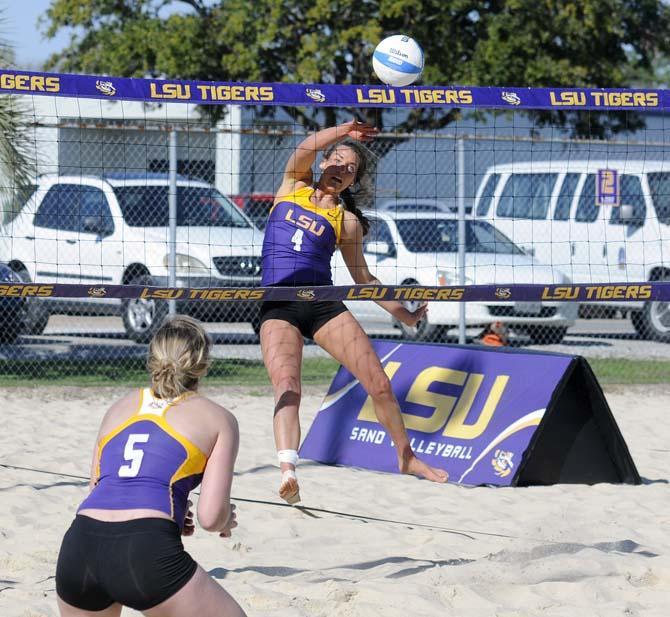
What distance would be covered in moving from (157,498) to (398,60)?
3635 mm

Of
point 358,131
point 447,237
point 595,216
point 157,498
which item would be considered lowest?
point 157,498

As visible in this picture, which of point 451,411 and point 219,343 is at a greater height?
point 451,411

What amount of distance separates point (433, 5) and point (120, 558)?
18.4 metres

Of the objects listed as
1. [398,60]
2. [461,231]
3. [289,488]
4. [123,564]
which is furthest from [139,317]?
[123,564]

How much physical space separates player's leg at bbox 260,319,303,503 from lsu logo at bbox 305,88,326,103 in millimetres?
1222

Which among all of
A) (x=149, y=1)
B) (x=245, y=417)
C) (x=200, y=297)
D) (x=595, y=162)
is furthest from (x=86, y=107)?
(x=200, y=297)

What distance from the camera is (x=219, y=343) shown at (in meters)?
12.6

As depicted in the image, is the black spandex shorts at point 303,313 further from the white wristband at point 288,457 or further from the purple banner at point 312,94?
the purple banner at point 312,94

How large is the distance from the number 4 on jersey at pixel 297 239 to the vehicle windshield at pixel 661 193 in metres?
8.23

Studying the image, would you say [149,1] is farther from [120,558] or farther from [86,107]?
[120,558]

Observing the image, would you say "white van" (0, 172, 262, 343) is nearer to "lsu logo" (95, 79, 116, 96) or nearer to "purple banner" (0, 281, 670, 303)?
"lsu logo" (95, 79, 116, 96)

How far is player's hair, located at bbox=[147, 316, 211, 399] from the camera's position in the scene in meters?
3.00

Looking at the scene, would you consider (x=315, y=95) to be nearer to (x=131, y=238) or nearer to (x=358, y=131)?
(x=358, y=131)

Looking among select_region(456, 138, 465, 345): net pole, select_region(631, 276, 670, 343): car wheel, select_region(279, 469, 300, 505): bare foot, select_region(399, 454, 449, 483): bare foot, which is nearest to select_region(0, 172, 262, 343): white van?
select_region(456, 138, 465, 345): net pole
